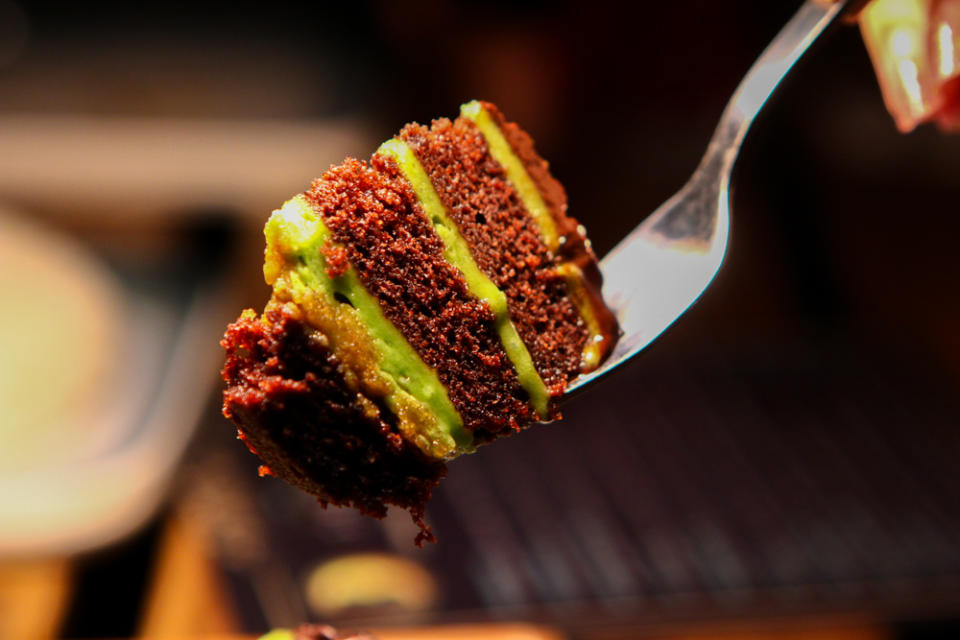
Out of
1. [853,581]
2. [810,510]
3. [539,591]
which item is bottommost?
[853,581]

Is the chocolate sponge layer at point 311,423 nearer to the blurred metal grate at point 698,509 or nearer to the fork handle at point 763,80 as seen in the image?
the fork handle at point 763,80

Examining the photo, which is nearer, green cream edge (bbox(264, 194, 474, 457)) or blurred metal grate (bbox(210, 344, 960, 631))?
green cream edge (bbox(264, 194, 474, 457))

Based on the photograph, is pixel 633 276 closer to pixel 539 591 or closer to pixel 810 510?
pixel 539 591

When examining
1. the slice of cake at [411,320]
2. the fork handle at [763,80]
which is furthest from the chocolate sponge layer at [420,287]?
the fork handle at [763,80]

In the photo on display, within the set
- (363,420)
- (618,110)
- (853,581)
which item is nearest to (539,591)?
(853,581)

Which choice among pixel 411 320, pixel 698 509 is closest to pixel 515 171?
pixel 411 320

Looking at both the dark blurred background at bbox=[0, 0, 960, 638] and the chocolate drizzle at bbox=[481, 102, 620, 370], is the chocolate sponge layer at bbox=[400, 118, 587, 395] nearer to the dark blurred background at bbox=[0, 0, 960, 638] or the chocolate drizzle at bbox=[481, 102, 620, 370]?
the chocolate drizzle at bbox=[481, 102, 620, 370]

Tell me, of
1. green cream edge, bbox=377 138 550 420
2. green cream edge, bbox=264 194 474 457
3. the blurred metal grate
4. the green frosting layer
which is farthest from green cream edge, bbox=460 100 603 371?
the blurred metal grate
